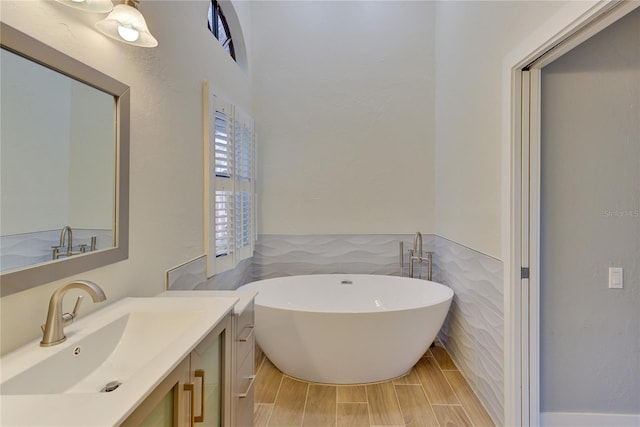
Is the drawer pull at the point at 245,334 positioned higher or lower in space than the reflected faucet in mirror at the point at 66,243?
lower

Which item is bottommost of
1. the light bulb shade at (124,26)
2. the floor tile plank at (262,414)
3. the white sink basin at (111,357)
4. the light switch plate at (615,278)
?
the floor tile plank at (262,414)

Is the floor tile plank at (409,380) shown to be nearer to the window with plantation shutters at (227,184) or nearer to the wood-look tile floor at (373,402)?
the wood-look tile floor at (373,402)

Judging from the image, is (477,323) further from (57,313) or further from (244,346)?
(57,313)

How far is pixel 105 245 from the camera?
1.26 meters

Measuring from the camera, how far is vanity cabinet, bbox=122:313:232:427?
0.82 meters

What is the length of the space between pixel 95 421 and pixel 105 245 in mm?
837

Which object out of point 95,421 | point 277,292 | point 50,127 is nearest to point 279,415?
point 277,292

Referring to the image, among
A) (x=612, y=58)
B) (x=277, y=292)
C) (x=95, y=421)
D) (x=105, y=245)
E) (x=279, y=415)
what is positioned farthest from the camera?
(x=277, y=292)

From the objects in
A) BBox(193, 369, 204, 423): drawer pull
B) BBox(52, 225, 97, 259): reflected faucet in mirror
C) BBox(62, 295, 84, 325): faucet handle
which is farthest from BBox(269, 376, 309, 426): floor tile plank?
BBox(52, 225, 97, 259): reflected faucet in mirror

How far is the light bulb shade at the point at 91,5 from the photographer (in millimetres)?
1055

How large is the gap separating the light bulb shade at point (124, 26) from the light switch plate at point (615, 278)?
2569mm

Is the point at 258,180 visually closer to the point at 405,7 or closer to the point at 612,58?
the point at 405,7

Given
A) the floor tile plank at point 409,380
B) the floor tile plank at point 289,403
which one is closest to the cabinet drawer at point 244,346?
the floor tile plank at point 289,403

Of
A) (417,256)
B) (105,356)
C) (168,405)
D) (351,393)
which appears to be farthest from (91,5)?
(417,256)
